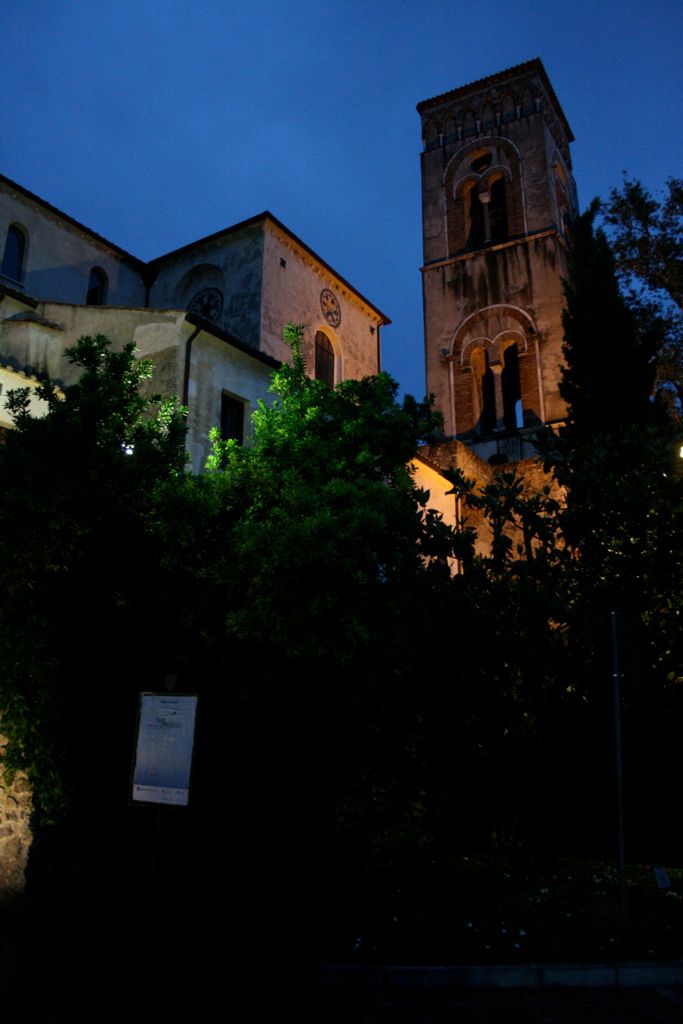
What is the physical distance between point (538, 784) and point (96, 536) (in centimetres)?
606

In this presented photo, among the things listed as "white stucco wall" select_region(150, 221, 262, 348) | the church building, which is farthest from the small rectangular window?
"white stucco wall" select_region(150, 221, 262, 348)

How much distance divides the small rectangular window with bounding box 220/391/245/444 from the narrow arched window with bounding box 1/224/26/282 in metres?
8.54

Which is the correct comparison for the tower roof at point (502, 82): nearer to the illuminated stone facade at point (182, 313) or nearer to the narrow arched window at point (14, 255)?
the illuminated stone facade at point (182, 313)

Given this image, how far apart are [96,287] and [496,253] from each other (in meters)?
15.5

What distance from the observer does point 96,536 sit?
8477 millimetres

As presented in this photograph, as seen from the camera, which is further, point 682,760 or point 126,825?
point 682,760

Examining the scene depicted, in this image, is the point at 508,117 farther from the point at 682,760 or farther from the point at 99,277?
the point at 682,760

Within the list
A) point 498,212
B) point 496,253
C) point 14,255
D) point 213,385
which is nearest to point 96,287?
point 14,255

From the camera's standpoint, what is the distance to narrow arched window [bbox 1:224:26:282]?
20250mm

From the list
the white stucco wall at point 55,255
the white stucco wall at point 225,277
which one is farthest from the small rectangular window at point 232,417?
the white stucco wall at point 55,255

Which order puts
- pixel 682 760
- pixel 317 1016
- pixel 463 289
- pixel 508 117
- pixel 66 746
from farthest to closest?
1. pixel 508 117
2. pixel 463 289
3. pixel 682 760
4. pixel 66 746
5. pixel 317 1016

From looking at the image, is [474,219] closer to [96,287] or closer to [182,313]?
[96,287]

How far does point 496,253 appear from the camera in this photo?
29453 millimetres

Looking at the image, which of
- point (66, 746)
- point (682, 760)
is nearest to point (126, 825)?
point (66, 746)
